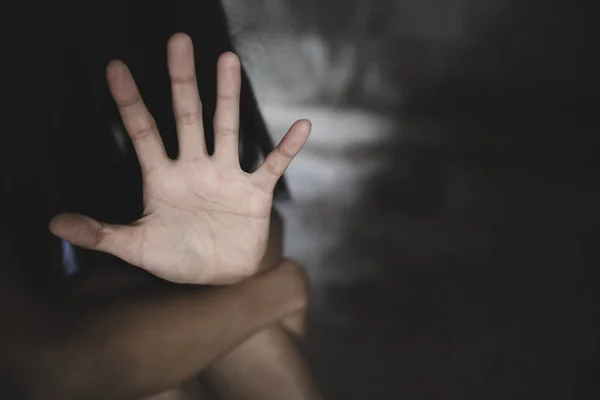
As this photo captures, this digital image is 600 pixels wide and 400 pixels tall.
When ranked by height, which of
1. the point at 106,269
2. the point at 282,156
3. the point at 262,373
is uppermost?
the point at 282,156

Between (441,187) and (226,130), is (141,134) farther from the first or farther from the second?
(441,187)

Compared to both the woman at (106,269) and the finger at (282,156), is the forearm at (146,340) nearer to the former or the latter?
the woman at (106,269)

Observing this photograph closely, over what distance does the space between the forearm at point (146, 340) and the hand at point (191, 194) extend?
3 cm

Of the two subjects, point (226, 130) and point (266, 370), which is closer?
point (226, 130)

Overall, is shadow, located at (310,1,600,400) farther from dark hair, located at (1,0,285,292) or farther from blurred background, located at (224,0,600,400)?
dark hair, located at (1,0,285,292)

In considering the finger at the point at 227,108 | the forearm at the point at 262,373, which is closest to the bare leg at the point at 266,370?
the forearm at the point at 262,373

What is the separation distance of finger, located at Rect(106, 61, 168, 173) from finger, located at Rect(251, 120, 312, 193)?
0.26 ft

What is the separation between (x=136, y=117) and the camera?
43 cm

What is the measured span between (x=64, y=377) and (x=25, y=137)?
0.20 meters

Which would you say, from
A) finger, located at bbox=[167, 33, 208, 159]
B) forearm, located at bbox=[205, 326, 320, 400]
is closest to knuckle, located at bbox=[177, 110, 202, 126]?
finger, located at bbox=[167, 33, 208, 159]

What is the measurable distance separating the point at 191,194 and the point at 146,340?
0.14 m

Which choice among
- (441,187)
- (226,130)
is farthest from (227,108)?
(441,187)

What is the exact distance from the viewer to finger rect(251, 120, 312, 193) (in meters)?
0.45

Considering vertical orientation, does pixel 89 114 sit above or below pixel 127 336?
above
